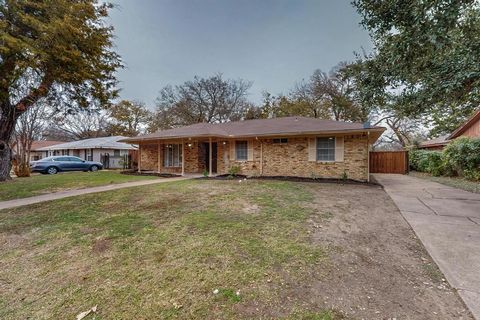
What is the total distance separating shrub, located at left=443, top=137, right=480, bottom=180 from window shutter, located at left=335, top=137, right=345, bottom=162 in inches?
236

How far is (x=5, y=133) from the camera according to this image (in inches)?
435

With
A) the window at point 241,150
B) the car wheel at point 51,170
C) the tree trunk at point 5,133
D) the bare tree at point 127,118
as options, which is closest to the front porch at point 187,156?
the window at point 241,150

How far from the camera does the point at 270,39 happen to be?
15.4 meters

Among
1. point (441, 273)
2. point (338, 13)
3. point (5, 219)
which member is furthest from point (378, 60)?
point (5, 219)

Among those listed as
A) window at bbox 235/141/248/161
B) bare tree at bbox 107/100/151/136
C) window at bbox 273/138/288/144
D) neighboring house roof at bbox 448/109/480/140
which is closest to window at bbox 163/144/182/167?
window at bbox 235/141/248/161

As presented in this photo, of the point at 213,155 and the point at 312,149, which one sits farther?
the point at 213,155

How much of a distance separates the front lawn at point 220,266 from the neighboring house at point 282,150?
591 cm

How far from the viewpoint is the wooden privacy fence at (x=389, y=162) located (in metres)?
15.7

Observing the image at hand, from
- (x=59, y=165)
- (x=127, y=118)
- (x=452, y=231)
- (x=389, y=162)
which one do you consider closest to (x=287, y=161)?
(x=452, y=231)

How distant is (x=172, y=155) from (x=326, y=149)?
9.56 meters

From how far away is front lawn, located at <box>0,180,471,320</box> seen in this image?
7.61 feet

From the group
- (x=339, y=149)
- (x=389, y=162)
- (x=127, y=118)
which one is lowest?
(x=389, y=162)

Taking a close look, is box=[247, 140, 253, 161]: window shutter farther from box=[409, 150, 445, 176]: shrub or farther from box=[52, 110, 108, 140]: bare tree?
box=[52, 110, 108, 140]: bare tree

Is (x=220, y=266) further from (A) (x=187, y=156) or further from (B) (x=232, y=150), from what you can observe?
(A) (x=187, y=156)
